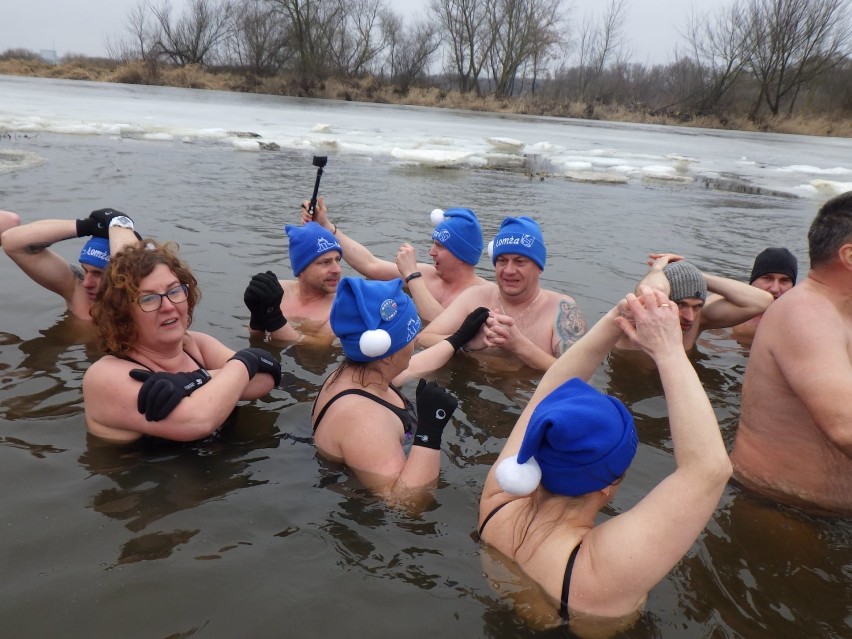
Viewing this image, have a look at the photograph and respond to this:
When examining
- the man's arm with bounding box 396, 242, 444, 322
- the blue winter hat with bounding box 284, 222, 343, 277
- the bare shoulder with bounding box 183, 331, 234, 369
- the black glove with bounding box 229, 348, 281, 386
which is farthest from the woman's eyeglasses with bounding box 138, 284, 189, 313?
the man's arm with bounding box 396, 242, 444, 322

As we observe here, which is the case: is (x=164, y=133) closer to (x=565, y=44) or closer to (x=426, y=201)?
(x=426, y=201)

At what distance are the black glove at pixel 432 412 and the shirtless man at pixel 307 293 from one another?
6.50 ft

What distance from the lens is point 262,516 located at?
2.95 meters

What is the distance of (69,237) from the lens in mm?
4312

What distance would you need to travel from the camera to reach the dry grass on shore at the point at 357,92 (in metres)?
38.6

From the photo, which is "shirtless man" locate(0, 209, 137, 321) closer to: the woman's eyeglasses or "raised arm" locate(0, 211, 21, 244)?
"raised arm" locate(0, 211, 21, 244)

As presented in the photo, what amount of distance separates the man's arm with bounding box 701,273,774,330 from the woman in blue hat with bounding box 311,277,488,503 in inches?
86.1

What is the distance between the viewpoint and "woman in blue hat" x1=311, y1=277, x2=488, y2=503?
2.90 m

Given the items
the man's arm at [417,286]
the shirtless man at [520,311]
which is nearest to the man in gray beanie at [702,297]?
the shirtless man at [520,311]

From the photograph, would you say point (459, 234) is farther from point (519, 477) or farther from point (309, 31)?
point (309, 31)

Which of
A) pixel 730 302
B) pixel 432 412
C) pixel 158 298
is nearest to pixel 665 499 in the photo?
pixel 432 412

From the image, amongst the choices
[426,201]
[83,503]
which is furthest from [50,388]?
[426,201]

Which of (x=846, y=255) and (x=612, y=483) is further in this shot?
(x=846, y=255)

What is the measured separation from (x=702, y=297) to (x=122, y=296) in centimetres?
337
